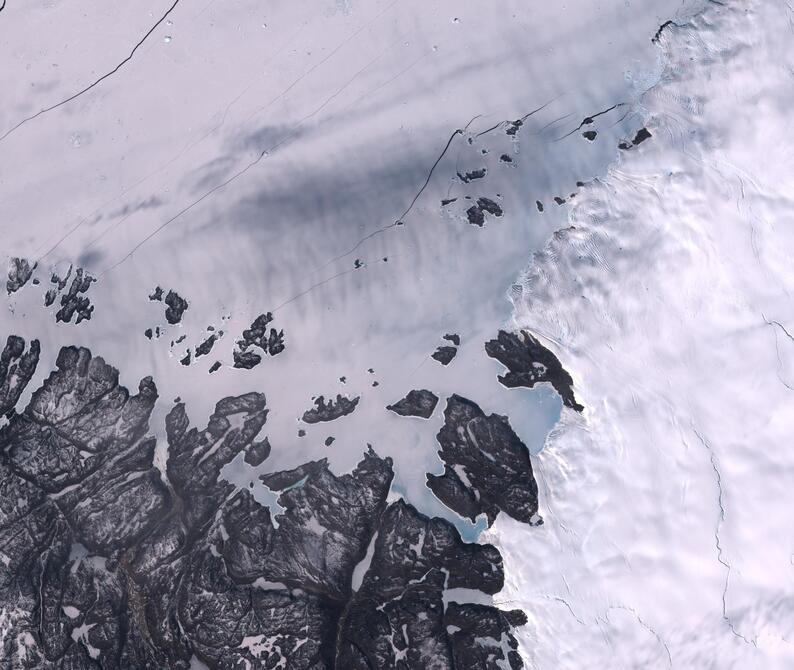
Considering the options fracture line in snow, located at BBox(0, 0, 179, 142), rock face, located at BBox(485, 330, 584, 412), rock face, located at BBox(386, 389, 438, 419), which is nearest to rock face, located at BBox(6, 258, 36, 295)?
fracture line in snow, located at BBox(0, 0, 179, 142)

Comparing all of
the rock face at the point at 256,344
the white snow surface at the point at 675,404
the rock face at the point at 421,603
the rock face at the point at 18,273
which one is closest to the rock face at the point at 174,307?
the rock face at the point at 256,344

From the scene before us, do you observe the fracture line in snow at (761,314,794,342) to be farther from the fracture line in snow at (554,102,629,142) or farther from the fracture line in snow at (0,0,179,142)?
the fracture line in snow at (0,0,179,142)

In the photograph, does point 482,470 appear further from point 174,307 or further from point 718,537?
point 174,307

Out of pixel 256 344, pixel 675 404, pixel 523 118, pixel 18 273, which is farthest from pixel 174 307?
pixel 675 404

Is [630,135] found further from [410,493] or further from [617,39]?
[410,493]

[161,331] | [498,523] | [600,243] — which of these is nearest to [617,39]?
[600,243]

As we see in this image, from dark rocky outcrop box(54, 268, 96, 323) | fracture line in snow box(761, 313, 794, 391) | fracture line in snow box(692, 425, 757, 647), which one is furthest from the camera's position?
dark rocky outcrop box(54, 268, 96, 323)
